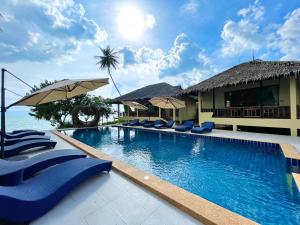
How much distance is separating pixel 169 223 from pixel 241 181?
10.6 ft

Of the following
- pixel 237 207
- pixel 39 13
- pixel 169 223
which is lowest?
pixel 237 207

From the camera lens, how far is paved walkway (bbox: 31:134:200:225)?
270cm

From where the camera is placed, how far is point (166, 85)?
88.4ft

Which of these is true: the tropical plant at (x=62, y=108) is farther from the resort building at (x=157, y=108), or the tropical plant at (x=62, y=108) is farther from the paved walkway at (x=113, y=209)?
the paved walkway at (x=113, y=209)

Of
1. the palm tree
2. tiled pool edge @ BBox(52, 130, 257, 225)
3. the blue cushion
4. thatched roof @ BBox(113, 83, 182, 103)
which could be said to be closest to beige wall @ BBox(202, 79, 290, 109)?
thatched roof @ BBox(113, 83, 182, 103)

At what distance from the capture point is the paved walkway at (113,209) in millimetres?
2695

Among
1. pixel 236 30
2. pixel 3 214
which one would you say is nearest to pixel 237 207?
pixel 3 214

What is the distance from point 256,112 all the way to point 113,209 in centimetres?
1219

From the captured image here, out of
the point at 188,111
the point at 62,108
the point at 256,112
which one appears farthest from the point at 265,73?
the point at 62,108

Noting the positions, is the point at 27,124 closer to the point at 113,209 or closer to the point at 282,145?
the point at 113,209

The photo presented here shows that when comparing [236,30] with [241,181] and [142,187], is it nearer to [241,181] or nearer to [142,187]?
[241,181]

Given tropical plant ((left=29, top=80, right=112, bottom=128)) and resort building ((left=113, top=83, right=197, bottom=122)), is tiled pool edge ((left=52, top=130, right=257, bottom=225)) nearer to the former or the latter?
resort building ((left=113, top=83, right=197, bottom=122))

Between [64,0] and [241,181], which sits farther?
[64,0]

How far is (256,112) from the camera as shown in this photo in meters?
12.3
